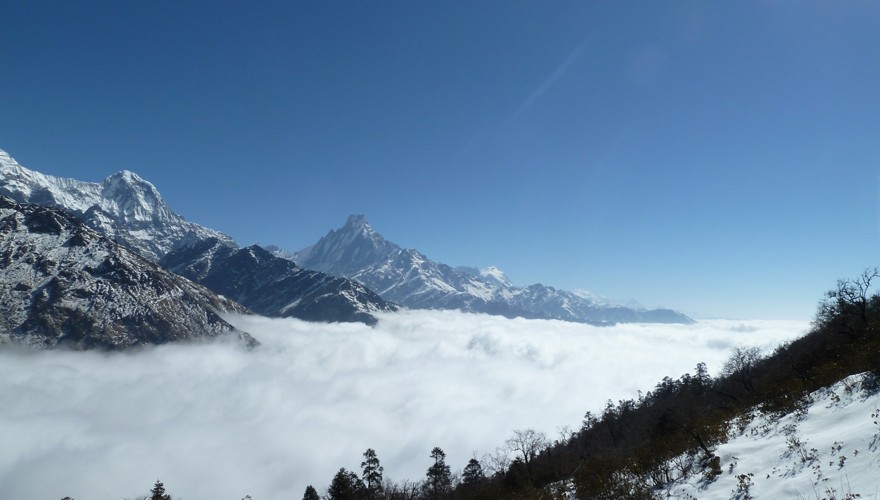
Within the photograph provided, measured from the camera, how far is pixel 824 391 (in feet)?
78.5

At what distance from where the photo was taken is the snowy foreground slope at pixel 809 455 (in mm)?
15039

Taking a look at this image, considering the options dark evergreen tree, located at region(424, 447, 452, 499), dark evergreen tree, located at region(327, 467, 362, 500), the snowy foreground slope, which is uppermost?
the snowy foreground slope

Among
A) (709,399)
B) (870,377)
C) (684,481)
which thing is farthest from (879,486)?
(709,399)

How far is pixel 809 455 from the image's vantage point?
17.6m

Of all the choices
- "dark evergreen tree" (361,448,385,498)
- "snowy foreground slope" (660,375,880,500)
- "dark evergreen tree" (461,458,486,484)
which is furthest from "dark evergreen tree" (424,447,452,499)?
"snowy foreground slope" (660,375,880,500)

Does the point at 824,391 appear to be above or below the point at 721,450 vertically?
above

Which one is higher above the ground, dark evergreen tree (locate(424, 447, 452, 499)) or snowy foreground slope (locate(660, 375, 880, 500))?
snowy foreground slope (locate(660, 375, 880, 500))

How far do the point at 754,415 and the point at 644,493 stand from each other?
12331 millimetres

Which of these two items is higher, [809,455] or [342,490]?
[809,455]

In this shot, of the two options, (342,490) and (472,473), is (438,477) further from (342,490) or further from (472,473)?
(342,490)

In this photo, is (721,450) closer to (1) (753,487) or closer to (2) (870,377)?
(1) (753,487)

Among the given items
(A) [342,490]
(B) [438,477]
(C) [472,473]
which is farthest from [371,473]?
(C) [472,473]

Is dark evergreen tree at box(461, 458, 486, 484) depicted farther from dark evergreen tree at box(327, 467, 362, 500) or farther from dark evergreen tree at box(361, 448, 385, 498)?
dark evergreen tree at box(327, 467, 362, 500)

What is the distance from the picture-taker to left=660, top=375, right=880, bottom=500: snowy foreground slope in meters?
15.0
